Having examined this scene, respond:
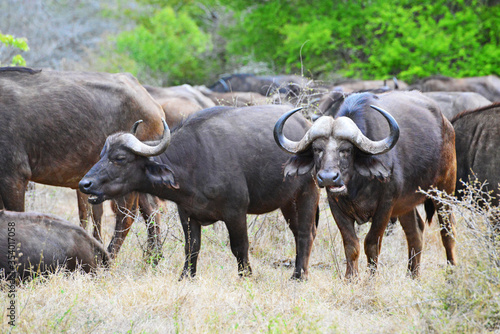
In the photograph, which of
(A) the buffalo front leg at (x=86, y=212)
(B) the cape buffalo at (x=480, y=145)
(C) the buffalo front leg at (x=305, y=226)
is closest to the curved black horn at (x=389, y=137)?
(C) the buffalo front leg at (x=305, y=226)

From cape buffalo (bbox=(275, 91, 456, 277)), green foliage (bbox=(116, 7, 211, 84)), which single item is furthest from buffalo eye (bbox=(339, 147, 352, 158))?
green foliage (bbox=(116, 7, 211, 84))

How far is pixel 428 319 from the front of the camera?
4367mm

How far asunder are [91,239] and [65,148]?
1.31 meters

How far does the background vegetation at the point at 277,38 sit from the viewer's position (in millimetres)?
20672

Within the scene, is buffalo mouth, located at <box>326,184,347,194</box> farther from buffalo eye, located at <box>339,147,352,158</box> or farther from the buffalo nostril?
the buffalo nostril

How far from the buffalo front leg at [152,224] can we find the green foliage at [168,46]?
18.0m

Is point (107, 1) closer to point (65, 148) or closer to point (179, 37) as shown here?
point (179, 37)

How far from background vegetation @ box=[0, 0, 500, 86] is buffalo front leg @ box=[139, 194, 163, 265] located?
10.3 metres

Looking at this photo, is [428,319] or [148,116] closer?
[428,319]

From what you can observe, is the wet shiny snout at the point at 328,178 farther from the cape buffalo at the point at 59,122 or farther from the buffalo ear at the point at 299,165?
the cape buffalo at the point at 59,122

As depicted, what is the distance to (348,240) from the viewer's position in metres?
6.09

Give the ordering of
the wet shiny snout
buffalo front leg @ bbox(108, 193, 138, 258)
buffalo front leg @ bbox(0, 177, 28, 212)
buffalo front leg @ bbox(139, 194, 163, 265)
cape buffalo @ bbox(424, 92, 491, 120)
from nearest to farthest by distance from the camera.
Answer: the wet shiny snout, buffalo front leg @ bbox(0, 177, 28, 212), buffalo front leg @ bbox(139, 194, 163, 265), buffalo front leg @ bbox(108, 193, 138, 258), cape buffalo @ bbox(424, 92, 491, 120)

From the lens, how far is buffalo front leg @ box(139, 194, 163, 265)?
692 centimetres

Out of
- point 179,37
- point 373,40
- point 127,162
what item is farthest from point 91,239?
point 179,37
